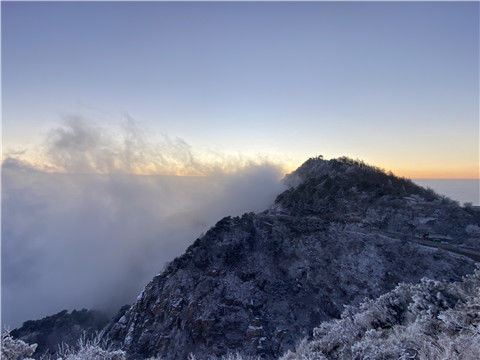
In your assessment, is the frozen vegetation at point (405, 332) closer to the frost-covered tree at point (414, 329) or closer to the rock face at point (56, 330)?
the frost-covered tree at point (414, 329)

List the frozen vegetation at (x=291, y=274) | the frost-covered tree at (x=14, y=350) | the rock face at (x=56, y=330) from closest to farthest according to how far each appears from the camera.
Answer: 1. the frost-covered tree at (x=14, y=350)
2. the frozen vegetation at (x=291, y=274)
3. the rock face at (x=56, y=330)

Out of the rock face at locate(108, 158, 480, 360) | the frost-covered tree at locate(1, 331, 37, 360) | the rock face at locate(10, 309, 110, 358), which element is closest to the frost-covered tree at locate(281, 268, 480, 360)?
the frost-covered tree at locate(1, 331, 37, 360)

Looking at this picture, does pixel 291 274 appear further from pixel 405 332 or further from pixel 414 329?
pixel 414 329

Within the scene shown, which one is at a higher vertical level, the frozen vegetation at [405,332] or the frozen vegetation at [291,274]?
the frozen vegetation at [405,332]

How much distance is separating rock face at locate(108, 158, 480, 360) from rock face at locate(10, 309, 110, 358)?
48.1 ft

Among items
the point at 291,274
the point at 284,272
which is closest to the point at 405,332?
the point at 291,274

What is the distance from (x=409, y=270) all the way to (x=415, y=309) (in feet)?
47.9

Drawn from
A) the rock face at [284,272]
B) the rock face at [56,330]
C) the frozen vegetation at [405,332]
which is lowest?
the rock face at [56,330]

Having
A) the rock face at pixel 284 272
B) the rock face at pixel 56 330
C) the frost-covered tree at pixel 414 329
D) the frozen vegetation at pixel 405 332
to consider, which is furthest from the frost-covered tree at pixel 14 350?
the rock face at pixel 56 330

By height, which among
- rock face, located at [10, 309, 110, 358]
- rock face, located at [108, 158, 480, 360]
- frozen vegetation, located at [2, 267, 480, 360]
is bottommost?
rock face, located at [10, 309, 110, 358]

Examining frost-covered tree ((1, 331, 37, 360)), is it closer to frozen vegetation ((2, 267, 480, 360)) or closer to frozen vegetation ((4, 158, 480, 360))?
frozen vegetation ((2, 267, 480, 360))

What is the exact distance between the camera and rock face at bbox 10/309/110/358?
31.7 m

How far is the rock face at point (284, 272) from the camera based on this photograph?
1961cm

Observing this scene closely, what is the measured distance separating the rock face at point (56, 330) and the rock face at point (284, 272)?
48.1 ft
